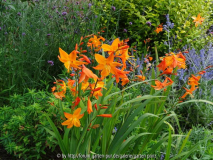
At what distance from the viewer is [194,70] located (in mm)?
3402

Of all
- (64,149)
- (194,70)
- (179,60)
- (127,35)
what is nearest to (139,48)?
(127,35)

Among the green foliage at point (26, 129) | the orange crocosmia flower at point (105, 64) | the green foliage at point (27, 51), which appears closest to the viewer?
the orange crocosmia flower at point (105, 64)

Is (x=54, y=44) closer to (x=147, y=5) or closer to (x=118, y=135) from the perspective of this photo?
(x=147, y=5)

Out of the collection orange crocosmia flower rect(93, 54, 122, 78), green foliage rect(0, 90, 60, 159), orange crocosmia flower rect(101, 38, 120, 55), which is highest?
orange crocosmia flower rect(101, 38, 120, 55)

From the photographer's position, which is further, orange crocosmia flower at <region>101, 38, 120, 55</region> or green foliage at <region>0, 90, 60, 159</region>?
green foliage at <region>0, 90, 60, 159</region>

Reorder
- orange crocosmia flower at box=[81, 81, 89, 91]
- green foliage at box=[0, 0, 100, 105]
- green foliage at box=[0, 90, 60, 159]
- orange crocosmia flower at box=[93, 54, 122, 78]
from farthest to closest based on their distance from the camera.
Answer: green foliage at box=[0, 0, 100, 105] < green foliage at box=[0, 90, 60, 159] < orange crocosmia flower at box=[81, 81, 89, 91] < orange crocosmia flower at box=[93, 54, 122, 78]

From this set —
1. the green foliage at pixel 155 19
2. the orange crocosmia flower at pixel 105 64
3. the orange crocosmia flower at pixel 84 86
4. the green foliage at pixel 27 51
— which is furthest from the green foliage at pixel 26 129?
the green foliage at pixel 155 19

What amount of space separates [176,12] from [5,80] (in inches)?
114

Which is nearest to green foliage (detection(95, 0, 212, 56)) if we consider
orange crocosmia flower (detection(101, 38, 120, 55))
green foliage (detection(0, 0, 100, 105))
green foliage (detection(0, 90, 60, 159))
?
green foliage (detection(0, 0, 100, 105))

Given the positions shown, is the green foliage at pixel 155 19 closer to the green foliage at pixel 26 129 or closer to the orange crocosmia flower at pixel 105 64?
the green foliage at pixel 26 129

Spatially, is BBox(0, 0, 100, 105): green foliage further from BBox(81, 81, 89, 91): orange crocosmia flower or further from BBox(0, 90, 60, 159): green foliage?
BBox(81, 81, 89, 91): orange crocosmia flower

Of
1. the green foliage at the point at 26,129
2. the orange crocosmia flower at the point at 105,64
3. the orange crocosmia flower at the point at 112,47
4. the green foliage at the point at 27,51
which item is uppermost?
the orange crocosmia flower at the point at 112,47

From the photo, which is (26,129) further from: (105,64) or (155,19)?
(155,19)

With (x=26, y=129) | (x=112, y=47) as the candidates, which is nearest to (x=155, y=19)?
(x=26, y=129)
